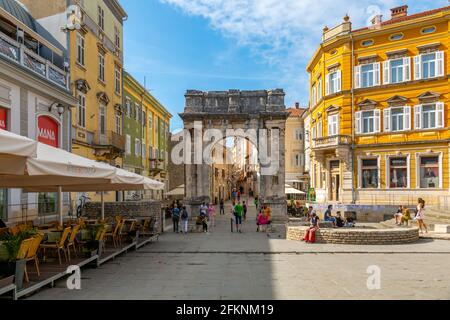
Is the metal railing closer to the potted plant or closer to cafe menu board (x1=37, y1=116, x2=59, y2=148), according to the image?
cafe menu board (x1=37, y1=116, x2=59, y2=148)

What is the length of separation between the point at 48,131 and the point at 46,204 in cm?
357

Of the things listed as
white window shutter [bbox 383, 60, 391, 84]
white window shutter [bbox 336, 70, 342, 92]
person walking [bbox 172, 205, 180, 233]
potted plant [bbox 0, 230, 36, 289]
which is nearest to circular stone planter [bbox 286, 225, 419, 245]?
person walking [bbox 172, 205, 180, 233]

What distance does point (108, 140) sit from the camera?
88.4 feet

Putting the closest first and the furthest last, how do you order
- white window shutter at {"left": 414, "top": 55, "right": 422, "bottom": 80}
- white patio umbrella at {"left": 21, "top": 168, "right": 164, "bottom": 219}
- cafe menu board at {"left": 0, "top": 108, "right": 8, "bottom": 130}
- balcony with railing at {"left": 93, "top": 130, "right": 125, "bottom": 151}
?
white patio umbrella at {"left": 21, "top": 168, "right": 164, "bottom": 219}
cafe menu board at {"left": 0, "top": 108, "right": 8, "bottom": 130}
balcony with railing at {"left": 93, "top": 130, "right": 125, "bottom": 151}
white window shutter at {"left": 414, "top": 55, "right": 422, "bottom": 80}

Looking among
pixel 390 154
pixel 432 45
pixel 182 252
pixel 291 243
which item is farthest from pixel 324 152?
pixel 182 252

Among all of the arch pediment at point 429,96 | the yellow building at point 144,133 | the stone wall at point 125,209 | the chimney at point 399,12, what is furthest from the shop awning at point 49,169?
the chimney at point 399,12

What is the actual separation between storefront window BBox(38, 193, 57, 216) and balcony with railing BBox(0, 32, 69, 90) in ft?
18.3

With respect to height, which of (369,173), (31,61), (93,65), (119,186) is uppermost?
(93,65)

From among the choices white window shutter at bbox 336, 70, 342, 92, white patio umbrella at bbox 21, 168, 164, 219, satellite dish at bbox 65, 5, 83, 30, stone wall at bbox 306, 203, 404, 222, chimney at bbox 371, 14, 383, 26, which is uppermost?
chimney at bbox 371, 14, 383, 26

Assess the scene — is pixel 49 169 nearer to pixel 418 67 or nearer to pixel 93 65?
pixel 93 65

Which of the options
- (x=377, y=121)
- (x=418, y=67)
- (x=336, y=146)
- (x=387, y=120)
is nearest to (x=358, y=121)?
(x=377, y=121)

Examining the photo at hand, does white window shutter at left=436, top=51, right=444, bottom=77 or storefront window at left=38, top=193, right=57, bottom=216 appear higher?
white window shutter at left=436, top=51, right=444, bottom=77

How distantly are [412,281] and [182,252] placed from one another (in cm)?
798

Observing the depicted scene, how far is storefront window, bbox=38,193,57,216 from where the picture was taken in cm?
1903
